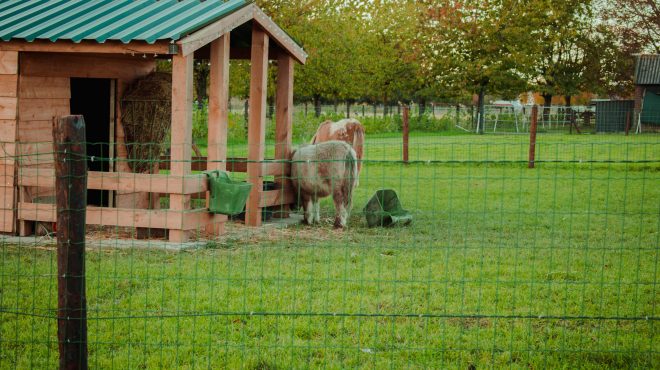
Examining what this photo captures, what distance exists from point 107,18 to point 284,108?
3649mm

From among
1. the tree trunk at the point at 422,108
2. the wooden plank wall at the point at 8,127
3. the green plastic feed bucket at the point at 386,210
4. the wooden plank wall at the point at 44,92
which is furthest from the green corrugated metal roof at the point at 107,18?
the tree trunk at the point at 422,108

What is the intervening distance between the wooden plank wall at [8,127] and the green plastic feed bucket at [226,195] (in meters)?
2.71

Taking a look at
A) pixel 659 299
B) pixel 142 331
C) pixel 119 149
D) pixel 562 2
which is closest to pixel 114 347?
pixel 142 331

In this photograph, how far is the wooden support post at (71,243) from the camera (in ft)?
17.7

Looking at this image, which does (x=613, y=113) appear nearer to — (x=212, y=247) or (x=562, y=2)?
(x=562, y=2)

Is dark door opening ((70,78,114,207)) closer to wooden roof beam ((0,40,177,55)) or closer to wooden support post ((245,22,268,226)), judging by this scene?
wooden roof beam ((0,40,177,55))

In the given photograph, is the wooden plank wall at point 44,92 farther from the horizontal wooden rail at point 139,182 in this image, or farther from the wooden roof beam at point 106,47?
the wooden roof beam at point 106,47

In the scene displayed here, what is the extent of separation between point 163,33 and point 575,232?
6399 millimetres

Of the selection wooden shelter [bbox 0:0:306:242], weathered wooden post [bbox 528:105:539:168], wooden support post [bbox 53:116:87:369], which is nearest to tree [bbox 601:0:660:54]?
weathered wooden post [bbox 528:105:539:168]

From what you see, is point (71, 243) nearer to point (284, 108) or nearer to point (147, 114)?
point (147, 114)

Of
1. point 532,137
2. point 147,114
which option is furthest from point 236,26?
point 532,137

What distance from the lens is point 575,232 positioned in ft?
41.0

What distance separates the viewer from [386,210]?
13188 mm

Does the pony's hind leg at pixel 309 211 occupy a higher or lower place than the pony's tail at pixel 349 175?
lower
